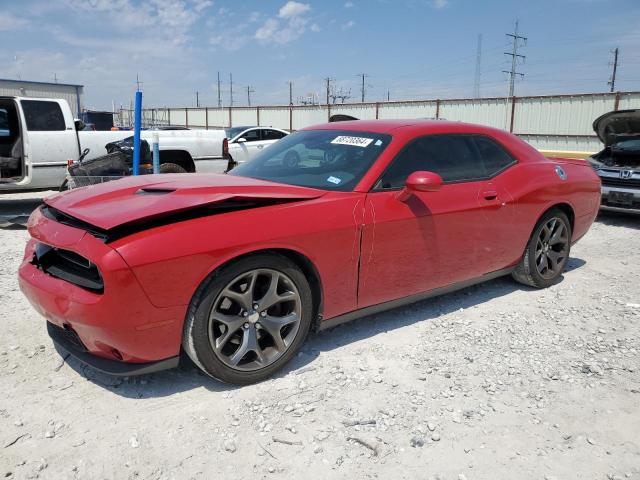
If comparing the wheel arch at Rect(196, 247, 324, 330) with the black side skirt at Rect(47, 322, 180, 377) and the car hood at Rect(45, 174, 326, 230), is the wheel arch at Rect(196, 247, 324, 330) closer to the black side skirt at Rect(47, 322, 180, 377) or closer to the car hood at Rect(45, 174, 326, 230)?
the car hood at Rect(45, 174, 326, 230)

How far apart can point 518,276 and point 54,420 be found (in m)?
3.76

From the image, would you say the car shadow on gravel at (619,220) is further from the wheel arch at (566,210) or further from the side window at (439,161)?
the side window at (439,161)

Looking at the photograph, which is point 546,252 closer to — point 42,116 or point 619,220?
point 619,220

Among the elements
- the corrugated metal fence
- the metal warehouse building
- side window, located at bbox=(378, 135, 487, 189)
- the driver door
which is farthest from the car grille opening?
the metal warehouse building

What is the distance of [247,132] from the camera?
1426 centimetres

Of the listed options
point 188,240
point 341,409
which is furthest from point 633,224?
point 188,240

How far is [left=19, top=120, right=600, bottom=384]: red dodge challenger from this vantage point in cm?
247

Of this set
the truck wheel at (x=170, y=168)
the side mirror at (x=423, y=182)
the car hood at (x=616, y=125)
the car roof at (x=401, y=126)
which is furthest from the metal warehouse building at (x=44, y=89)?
the side mirror at (x=423, y=182)

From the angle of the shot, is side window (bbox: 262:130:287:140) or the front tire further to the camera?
side window (bbox: 262:130:287:140)

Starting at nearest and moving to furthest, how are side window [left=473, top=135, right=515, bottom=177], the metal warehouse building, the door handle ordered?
the door handle, side window [left=473, top=135, right=515, bottom=177], the metal warehouse building

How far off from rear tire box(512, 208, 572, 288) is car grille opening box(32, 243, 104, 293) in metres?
3.48

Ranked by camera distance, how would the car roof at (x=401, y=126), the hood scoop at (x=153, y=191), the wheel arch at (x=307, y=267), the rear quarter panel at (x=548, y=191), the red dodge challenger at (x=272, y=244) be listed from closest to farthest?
the red dodge challenger at (x=272, y=244), the wheel arch at (x=307, y=267), the hood scoop at (x=153, y=191), the car roof at (x=401, y=126), the rear quarter panel at (x=548, y=191)

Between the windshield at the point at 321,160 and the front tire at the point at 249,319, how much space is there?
725mm

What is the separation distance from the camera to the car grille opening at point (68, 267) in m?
2.49
